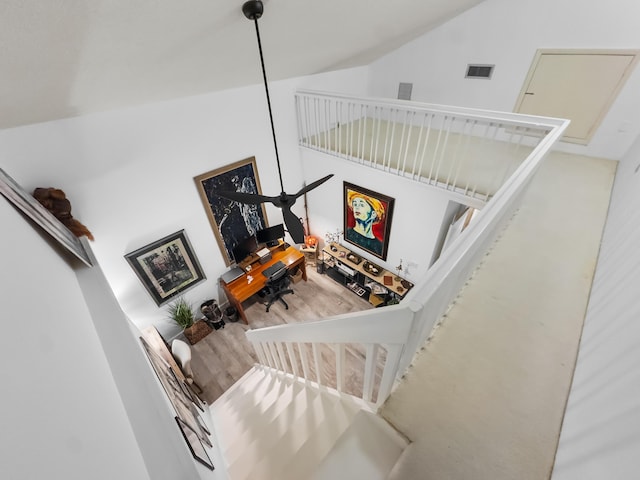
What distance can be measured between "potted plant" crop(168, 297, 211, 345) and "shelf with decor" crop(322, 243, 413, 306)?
2.54 meters

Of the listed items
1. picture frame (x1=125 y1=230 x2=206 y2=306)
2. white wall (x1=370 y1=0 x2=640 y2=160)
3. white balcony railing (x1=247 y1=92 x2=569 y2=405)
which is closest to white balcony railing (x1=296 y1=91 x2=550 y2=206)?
white balcony railing (x1=247 y1=92 x2=569 y2=405)

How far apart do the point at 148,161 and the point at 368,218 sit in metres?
3.23

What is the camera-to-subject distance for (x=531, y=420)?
3.61 feet

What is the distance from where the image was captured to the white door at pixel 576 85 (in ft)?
11.3

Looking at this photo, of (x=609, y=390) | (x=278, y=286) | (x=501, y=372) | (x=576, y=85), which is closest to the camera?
(x=609, y=390)

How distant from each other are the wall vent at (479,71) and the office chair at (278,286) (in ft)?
15.0

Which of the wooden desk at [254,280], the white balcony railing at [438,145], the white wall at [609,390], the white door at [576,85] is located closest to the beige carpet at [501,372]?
the white wall at [609,390]

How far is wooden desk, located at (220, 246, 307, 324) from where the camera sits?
435 cm

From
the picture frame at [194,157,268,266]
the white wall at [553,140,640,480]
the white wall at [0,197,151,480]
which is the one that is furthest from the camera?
the picture frame at [194,157,268,266]

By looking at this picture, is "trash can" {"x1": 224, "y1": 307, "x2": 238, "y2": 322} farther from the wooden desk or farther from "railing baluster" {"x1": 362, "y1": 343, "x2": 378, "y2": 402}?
"railing baluster" {"x1": 362, "y1": 343, "x2": 378, "y2": 402}

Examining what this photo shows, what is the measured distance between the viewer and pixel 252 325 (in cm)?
454

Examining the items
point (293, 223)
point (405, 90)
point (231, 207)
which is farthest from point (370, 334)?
point (405, 90)

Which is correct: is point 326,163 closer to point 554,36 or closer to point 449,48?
point 449,48

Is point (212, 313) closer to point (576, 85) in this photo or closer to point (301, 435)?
point (301, 435)
